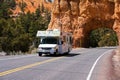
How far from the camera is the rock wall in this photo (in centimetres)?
7169

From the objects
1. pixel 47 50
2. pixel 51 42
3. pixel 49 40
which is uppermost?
pixel 49 40

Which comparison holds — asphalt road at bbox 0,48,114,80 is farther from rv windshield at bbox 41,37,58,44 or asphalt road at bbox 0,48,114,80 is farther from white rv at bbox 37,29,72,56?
rv windshield at bbox 41,37,58,44

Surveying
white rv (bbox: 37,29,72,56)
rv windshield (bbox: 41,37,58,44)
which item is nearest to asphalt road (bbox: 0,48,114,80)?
white rv (bbox: 37,29,72,56)

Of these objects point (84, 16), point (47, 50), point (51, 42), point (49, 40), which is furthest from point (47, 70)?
point (84, 16)

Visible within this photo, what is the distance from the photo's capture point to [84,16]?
237 feet

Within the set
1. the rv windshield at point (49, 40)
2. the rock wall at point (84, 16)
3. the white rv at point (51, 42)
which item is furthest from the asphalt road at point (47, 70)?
the rock wall at point (84, 16)

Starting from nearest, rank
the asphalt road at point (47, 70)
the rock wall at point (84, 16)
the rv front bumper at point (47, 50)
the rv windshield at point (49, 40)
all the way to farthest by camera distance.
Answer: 1. the asphalt road at point (47, 70)
2. the rv front bumper at point (47, 50)
3. the rv windshield at point (49, 40)
4. the rock wall at point (84, 16)

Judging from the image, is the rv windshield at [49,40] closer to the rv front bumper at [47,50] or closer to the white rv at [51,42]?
the white rv at [51,42]

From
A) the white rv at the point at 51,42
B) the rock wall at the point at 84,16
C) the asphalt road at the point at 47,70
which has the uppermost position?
the rock wall at the point at 84,16

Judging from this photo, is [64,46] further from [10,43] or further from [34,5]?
[34,5]

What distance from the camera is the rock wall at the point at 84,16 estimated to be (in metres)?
71.7

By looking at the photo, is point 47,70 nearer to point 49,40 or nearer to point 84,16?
point 49,40

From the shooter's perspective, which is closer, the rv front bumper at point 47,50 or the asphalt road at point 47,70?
the asphalt road at point 47,70

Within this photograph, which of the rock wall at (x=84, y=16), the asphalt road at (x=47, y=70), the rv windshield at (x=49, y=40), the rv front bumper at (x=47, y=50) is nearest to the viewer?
the asphalt road at (x=47, y=70)
